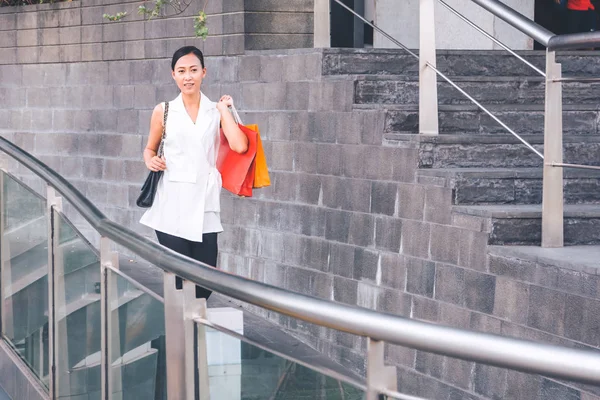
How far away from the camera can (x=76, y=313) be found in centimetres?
481

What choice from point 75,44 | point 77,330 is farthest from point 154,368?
point 75,44

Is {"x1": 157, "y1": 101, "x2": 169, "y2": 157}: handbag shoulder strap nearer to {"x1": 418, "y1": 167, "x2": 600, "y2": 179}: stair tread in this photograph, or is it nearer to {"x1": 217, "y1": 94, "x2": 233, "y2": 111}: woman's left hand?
{"x1": 217, "y1": 94, "x2": 233, "y2": 111}: woman's left hand

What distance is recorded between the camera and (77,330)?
477cm

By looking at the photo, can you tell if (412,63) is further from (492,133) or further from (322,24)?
(492,133)

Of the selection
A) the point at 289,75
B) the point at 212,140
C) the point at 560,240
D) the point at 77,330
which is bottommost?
the point at 77,330

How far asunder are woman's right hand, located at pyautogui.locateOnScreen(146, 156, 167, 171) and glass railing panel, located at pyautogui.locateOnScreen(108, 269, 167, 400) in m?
1.81

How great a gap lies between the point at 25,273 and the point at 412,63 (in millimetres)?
3410

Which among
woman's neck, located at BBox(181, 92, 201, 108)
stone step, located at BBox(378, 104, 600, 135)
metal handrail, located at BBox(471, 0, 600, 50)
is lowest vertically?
stone step, located at BBox(378, 104, 600, 135)

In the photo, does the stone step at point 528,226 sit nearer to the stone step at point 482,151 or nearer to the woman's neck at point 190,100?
the stone step at point 482,151

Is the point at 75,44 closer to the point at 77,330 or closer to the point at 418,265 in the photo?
the point at 418,265

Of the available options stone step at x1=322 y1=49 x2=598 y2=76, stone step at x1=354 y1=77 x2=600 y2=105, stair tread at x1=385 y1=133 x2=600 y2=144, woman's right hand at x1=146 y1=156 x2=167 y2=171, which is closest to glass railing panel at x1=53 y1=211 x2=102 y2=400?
woman's right hand at x1=146 y1=156 x2=167 y2=171

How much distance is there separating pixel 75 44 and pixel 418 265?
5.91m

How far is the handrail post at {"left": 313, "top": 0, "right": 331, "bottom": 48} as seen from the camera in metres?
7.99

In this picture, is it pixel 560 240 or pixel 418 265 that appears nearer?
pixel 560 240
